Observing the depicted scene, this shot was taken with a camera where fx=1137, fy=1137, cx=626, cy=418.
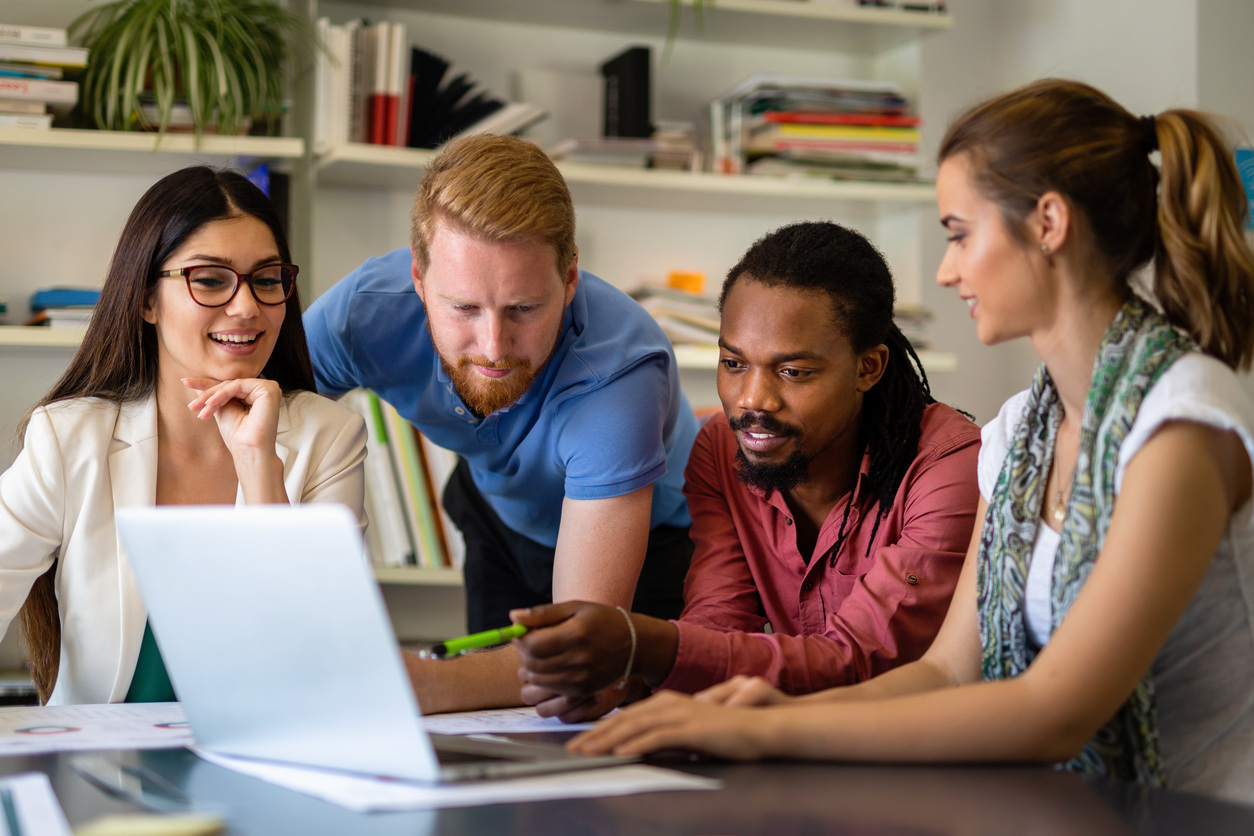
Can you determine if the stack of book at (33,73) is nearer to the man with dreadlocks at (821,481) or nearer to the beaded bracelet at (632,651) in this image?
the man with dreadlocks at (821,481)

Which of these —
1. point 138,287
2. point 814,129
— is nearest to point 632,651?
point 138,287

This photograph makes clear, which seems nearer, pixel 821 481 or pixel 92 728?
pixel 92 728

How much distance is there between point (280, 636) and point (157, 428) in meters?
0.88

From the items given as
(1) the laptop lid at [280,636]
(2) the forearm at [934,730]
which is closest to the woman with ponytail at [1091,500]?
(2) the forearm at [934,730]

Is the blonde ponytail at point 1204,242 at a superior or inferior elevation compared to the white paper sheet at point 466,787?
superior

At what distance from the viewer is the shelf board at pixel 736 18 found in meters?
2.58

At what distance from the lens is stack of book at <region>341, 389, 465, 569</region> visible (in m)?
2.46

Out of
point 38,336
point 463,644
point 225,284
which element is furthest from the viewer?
point 38,336

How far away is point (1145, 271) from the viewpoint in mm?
1145

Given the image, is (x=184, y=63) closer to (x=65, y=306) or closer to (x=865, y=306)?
(x=65, y=306)

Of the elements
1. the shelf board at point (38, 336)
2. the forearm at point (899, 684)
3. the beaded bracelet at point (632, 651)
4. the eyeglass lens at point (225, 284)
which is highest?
the eyeglass lens at point (225, 284)

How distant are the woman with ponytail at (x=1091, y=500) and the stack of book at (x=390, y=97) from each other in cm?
152

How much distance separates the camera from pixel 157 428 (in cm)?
159

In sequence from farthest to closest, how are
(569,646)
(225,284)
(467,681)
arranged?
(225,284), (467,681), (569,646)
